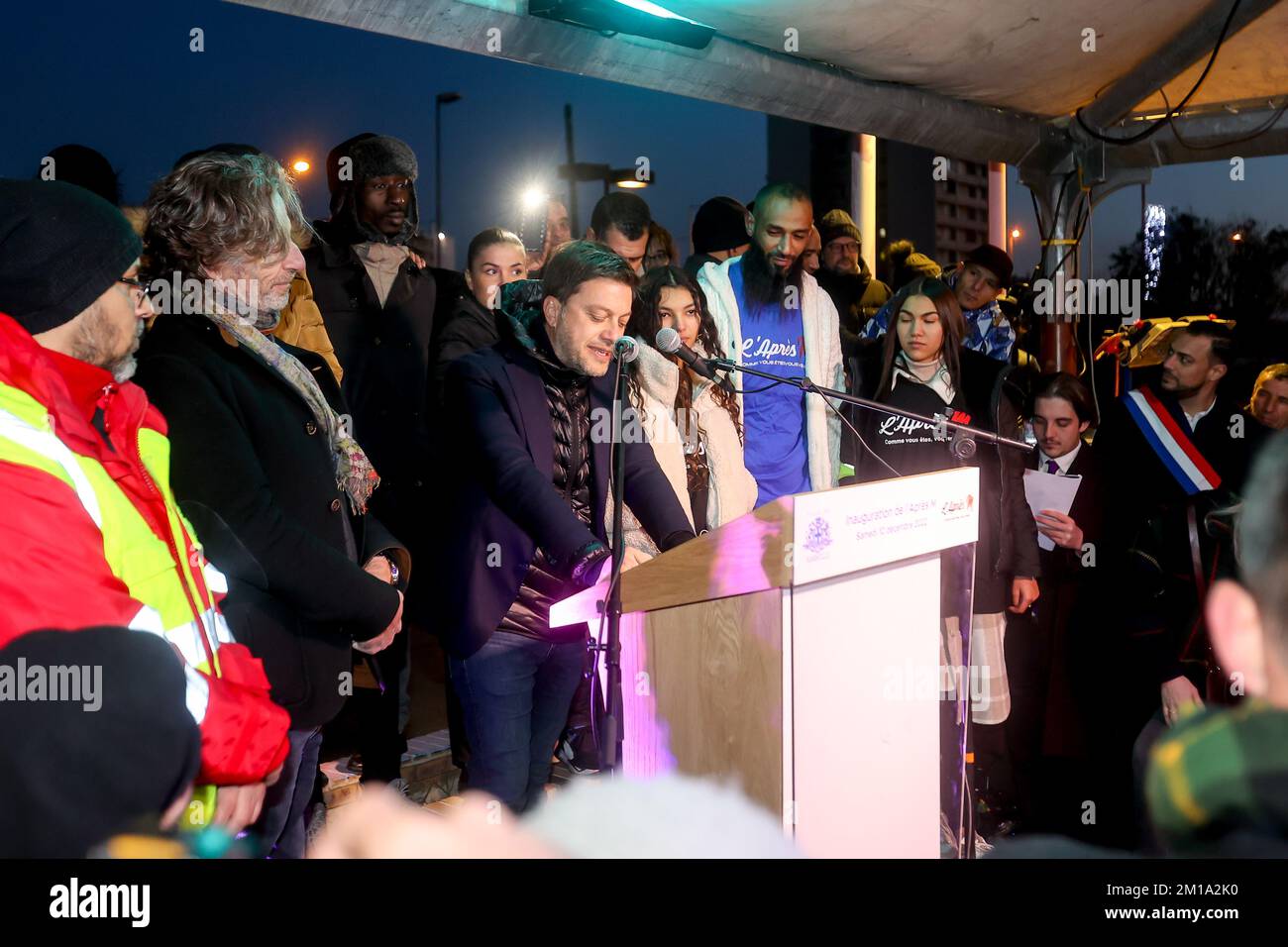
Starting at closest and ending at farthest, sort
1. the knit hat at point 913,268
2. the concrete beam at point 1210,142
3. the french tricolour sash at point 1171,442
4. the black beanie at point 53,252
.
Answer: the black beanie at point 53,252 → the french tricolour sash at point 1171,442 → the knit hat at point 913,268 → the concrete beam at point 1210,142

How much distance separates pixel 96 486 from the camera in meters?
1.49

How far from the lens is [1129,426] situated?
13.1 ft

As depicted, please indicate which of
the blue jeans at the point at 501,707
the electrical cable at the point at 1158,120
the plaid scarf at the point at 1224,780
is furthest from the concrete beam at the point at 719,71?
the plaid scarf at the point at 1224,780

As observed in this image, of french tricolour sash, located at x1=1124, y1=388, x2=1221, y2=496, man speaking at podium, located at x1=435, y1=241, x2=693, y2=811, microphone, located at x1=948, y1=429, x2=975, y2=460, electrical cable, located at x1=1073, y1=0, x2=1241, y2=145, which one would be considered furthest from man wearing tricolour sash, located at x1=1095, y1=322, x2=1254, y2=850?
electrical cable, located at x1=1073, y1=0, x2=1241, y2=145

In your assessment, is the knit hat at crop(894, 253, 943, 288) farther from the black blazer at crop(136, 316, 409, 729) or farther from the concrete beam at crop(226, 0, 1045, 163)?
the black blazer at crop(136, 316, 409, 729)

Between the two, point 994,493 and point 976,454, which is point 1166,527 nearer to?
point 994,493

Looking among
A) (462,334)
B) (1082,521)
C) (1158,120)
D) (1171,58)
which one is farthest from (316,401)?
(1158,120)

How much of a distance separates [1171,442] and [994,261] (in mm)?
1738

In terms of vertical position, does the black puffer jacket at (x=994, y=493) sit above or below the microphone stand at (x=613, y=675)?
above

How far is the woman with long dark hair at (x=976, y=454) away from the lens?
3.91 meters

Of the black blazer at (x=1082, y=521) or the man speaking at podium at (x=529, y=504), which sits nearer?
the man speaking at podium at (x=529, y=504)

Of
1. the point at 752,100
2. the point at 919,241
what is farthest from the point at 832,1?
the point at 919,241

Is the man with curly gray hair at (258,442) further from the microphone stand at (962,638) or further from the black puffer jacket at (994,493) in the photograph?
the black puffer jacket at (994,493)

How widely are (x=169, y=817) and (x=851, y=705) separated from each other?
130cm
